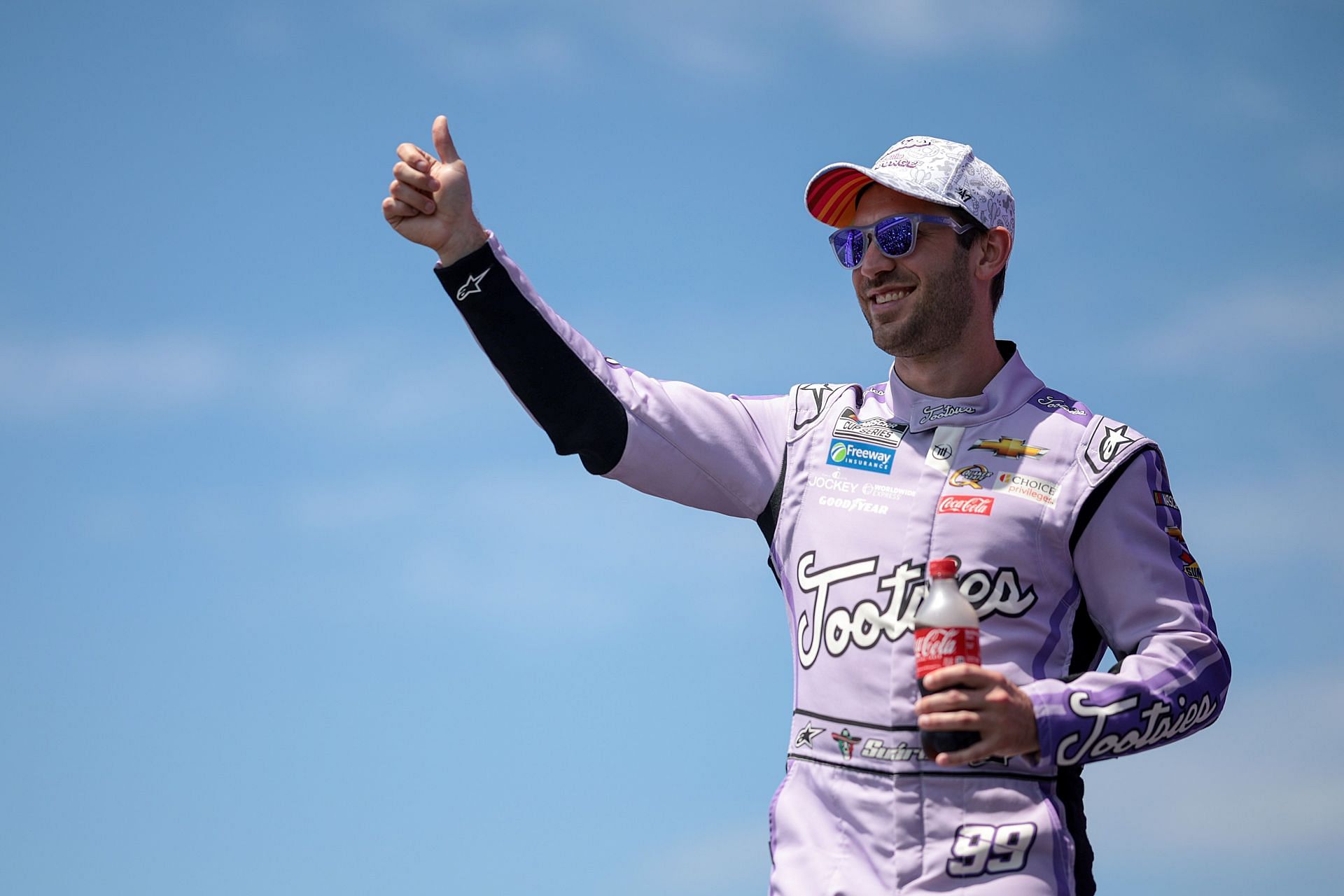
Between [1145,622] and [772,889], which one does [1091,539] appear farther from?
[772,889]

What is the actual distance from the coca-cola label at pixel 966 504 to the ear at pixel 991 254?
106 cm

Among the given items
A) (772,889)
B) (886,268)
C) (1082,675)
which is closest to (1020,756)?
(1082,675)

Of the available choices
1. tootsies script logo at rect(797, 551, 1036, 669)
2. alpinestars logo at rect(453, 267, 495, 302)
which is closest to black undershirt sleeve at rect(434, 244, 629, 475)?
alpinestars logo at rect(453, 267, 495, 302)

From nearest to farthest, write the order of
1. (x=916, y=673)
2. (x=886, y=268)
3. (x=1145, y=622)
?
(x=916, y=673) → (x=1145, y=622) → (x=886, y=268)

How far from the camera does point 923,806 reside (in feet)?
17.6

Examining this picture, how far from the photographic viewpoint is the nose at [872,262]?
6059 millimetres

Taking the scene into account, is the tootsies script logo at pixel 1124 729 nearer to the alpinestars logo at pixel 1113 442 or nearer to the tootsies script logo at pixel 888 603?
the tootsies script logo at pixel 888 603

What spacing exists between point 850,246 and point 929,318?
0.44m

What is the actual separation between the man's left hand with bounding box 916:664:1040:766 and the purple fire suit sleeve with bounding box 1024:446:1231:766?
134 mm

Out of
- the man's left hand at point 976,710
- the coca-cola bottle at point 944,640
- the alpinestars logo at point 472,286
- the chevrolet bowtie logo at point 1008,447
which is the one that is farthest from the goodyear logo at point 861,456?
the alpinestars logo at point 472,286

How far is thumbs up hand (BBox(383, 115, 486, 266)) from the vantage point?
5594mm

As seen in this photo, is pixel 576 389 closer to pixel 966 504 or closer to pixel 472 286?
pixel 472 286

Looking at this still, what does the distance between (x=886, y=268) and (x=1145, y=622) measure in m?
1.70

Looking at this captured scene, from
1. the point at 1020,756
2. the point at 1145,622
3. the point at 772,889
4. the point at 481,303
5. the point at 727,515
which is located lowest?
the point at 772,889
